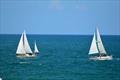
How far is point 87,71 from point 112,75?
21.9ft

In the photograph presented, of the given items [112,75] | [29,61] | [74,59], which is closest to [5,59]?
[29,61]

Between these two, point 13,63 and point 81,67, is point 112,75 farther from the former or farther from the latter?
point 13,63

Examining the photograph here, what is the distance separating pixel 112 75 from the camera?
91.1 meters

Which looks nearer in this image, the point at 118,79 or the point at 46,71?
the point at 118,79

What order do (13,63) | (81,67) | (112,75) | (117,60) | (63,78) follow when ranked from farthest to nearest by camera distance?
(117,60), (13,63), (81,67), (112,75), (63,78)

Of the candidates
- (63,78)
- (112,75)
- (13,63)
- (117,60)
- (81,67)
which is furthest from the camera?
(117,60)

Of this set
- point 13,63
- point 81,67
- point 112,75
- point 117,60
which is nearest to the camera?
point 112,75

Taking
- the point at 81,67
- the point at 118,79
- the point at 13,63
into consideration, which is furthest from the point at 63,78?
the point at 13,63

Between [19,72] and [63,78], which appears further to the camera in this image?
[19,72]

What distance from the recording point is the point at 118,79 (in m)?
85.8

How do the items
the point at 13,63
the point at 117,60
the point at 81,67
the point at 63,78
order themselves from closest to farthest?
1. the point at 63,78
2. the point at 81,67
3. the point at 13,63
4. the point at 117,60

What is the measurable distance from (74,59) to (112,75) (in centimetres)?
3039

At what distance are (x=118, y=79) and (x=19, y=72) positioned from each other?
61.1 feet

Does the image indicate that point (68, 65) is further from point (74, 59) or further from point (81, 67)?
point (74, 59)
